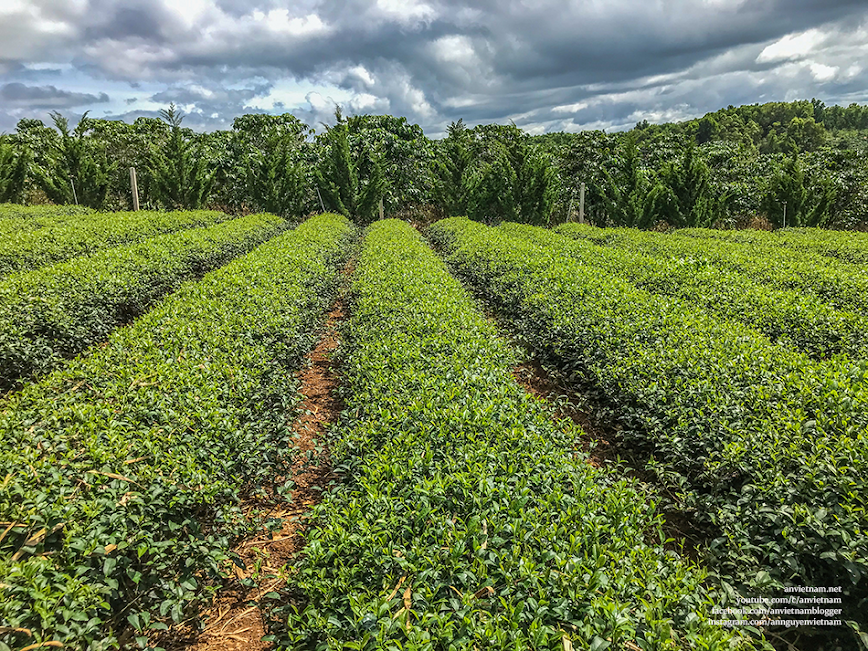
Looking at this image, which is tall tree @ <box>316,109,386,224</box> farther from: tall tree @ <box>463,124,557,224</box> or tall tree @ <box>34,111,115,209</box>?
tall tree @ <box>34,111,115,209</box>

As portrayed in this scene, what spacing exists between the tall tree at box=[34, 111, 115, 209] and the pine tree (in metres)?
2.90

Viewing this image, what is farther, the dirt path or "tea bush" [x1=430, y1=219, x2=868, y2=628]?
the dirt path

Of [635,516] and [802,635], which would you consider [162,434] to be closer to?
[635,516]

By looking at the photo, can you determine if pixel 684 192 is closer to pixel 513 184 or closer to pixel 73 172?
pixel 513 184

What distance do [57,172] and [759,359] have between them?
28256mm

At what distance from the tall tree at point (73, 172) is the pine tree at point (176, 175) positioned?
9.53 feet

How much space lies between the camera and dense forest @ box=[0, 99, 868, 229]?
21156mm

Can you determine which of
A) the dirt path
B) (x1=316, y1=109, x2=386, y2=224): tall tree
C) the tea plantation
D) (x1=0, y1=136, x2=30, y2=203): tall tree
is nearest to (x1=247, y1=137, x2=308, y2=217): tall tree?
(x1=316, y1=109, x2=386, y2=224): tall tree

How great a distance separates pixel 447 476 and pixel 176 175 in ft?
79.2

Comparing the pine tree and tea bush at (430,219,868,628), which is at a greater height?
the pine tree

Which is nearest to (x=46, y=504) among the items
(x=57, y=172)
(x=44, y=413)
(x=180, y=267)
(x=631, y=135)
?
(x=44, y=413)

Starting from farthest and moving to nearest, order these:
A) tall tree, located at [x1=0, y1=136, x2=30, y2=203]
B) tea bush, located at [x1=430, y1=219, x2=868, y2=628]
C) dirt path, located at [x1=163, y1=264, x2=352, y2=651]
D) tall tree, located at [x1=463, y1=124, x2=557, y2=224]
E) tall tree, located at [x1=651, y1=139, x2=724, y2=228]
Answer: tall tree, located at [x1=463, y1=124, x2=557, y2=224]
tall tree, located at [x1=0, y1=136, x2=30, y2=203]
tall tree, located at [x1=651, y1=139, x2=724, y2=228]
dirt path, located at [x1=163, y1=264, x2=352, y2=651]
tea bush, located at [x1=430, y1=219, x2=868, y2=628]

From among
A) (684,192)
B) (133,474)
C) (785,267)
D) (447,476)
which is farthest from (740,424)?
(684,192)

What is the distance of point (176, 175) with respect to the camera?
71.2ft
